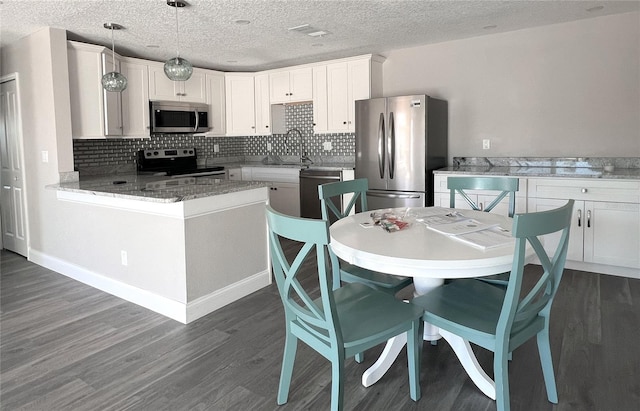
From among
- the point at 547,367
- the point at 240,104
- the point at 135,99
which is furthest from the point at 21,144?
the point at 547,367

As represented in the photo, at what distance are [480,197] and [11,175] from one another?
4.97 metres

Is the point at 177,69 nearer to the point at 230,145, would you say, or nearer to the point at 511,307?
the point at 511,307

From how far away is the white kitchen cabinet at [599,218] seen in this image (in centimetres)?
365

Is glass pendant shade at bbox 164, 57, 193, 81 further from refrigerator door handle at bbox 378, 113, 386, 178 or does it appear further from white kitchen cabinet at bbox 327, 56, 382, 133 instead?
white kitchen cabinet at bbox 327, 56, 382, 133

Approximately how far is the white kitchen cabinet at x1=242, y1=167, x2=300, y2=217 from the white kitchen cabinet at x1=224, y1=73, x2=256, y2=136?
650 millimetres

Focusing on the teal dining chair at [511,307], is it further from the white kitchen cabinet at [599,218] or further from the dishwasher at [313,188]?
the dishwasher at [313,188]

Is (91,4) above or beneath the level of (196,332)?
above

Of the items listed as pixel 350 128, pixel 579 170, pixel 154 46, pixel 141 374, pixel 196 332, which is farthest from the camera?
pixel 350 128

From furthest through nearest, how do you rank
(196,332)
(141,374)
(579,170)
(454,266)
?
(579,170) → (196,332) → (141,374) → (454,266)

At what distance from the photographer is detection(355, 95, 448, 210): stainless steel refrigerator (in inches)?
181

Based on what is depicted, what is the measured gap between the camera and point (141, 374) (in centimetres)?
238

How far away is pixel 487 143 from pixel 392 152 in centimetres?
105

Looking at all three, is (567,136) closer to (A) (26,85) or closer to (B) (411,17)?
(B) (411,17)

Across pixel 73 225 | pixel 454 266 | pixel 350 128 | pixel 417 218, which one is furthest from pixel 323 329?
pixel 350 128
